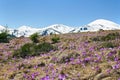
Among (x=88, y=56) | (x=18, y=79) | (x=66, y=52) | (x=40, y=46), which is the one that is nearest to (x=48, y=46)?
(x=40, y=46)

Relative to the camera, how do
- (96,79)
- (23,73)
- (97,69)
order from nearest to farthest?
(96,79), (97,69), (23,73)

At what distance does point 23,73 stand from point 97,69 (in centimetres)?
368

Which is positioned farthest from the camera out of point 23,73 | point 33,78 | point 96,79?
point 23,73

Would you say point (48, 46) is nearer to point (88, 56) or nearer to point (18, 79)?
point (88, 56)

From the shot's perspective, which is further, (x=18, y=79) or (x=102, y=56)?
(x=102, y=56)

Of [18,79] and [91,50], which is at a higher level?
[91,50]

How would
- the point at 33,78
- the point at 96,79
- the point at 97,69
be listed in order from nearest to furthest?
1. the point at 96,79
2. the point at 97,69
3. the point at 33,78

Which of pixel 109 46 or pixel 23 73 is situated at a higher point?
pixel 109 46

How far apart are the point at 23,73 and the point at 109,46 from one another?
560 centimetres

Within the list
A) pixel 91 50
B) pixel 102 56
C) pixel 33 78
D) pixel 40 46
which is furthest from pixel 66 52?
pixel 40 46

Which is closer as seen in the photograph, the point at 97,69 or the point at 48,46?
the point at 97,69

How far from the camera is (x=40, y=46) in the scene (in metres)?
20.4

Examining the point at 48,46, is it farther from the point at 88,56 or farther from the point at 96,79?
the point at 96,79

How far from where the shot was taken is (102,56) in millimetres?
13344
